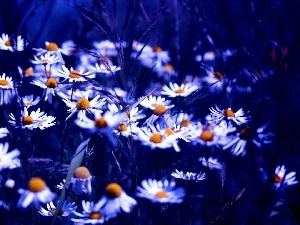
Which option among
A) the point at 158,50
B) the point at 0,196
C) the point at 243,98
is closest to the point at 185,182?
the point at 243,98

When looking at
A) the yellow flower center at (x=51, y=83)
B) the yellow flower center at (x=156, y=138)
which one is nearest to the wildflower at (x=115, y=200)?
the yellow flower center at (x=156, y=138)

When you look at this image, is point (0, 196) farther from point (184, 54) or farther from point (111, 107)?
point (184, 54)

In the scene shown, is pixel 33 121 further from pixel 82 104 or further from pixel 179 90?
pixel 179 90

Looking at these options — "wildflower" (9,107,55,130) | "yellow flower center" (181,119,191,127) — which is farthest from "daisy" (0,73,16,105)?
"yellow flower center" (181,119,191,127)

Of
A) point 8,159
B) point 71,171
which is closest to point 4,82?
point 8,159

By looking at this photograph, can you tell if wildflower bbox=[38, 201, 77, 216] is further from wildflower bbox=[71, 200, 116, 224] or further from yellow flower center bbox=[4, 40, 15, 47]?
yellow flower center bbox=[4, 40, 15, 47]
